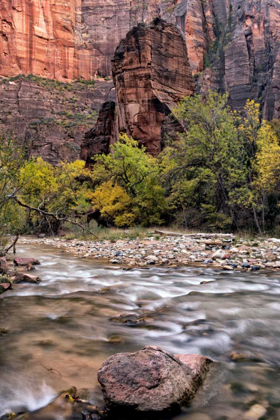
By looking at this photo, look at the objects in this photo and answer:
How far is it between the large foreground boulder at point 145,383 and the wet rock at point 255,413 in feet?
1.35

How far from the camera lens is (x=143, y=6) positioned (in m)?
118

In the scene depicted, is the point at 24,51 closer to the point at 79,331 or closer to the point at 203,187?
the point at 203,187

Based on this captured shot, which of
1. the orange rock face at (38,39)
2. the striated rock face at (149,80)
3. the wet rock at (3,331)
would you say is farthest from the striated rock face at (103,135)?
the orange rock face at (38,39)

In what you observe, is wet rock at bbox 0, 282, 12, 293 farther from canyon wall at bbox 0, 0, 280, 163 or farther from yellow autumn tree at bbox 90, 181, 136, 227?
canyon wall at bbox 0, 0, 280, 163

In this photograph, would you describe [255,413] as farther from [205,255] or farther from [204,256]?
[205,255]

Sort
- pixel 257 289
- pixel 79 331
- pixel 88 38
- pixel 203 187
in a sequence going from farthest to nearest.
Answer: pixel 88 38
pixel 203 187
pixel 257 289
pixel 79 331

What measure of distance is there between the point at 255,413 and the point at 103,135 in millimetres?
36881

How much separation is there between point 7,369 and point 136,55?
115 feet

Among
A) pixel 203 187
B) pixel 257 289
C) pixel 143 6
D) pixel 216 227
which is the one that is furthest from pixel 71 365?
pixel 143 6

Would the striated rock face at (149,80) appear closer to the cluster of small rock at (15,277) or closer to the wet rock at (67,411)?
the cluster of small rock at (15,277)

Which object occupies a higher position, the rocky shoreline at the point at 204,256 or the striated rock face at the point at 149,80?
the striated rock face at the point at 149,80

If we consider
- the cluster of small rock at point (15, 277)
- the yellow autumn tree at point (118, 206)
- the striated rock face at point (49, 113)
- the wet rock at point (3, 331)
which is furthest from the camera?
the striated rock face at point (49, 113)

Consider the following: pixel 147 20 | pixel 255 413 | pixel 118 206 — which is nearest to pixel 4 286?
pixel 255 413

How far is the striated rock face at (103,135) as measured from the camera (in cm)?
3644
